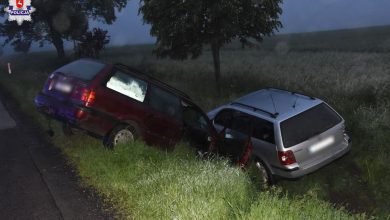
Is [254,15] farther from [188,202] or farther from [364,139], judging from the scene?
[188,202]

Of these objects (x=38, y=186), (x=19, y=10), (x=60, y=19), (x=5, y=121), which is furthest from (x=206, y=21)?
(x=60, y=19)

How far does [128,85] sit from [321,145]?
12.5 feet

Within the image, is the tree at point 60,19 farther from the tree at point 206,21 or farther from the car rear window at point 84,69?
the car rear window at point 84,69

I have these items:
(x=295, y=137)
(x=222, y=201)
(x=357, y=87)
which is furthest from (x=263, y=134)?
(x=357, y=87)

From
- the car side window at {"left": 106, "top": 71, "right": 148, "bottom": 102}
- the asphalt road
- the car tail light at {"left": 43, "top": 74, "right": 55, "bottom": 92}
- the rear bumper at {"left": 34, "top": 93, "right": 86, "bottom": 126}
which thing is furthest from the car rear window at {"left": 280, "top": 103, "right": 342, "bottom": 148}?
the car tail light at {"left": 43, "top": 74, "right": 55, "bottom": 92}

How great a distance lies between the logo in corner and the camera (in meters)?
18.3

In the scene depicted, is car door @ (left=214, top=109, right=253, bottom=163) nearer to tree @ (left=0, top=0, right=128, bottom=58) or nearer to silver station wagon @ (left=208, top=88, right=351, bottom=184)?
silver station wagon @ (left=208, top=88, right=351, bottom=184)

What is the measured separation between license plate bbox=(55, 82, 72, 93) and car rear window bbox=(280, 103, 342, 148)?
4.01 metres

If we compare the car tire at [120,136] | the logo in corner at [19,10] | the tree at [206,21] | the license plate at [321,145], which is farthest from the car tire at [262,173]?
the logo in corner at [19,10]

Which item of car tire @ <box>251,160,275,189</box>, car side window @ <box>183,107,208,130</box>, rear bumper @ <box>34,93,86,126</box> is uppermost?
rear bumper @ <box>34,93,86,126</box>

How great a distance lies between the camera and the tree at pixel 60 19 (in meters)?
38.6

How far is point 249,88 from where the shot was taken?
1959 centimetres

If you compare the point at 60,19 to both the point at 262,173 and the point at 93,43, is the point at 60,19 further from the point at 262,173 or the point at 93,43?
the point at 262,173

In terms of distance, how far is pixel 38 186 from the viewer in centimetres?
750
